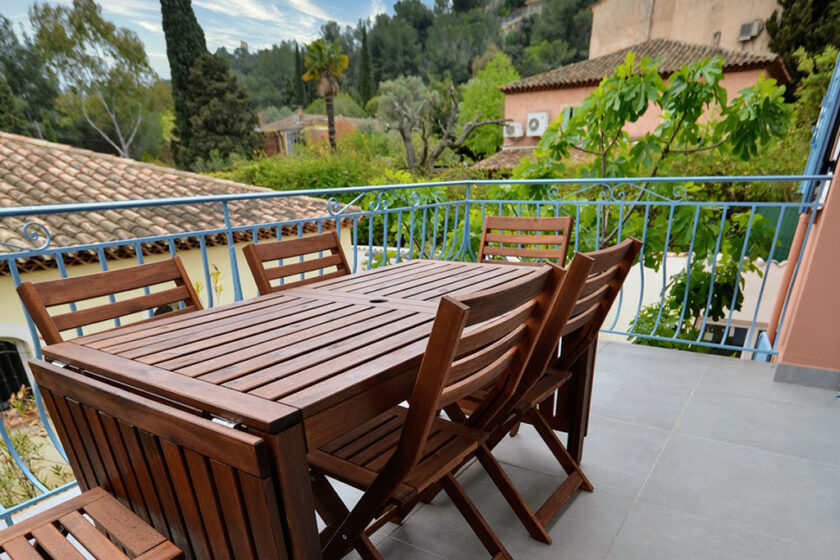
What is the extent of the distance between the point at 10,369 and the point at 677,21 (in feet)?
86.6

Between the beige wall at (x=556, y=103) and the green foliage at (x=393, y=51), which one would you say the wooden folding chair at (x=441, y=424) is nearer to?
the beige wall at (x=556, y=103)

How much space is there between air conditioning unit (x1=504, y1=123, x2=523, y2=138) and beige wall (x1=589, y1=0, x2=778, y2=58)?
7.37m

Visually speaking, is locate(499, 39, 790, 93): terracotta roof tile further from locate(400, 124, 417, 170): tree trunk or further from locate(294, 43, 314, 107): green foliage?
locate(294, 43, 314, 107): green foliage

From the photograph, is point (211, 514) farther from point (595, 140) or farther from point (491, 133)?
point (491, 133)

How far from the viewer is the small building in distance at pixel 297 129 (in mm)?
31850

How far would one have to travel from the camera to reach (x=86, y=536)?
108 cm

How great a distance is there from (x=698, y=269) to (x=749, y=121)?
4.16 feet

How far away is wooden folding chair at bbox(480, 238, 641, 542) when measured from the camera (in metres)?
1.39

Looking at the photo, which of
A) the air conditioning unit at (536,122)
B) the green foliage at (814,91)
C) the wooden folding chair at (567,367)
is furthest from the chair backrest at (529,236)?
the air conditioning unit at (536,122)

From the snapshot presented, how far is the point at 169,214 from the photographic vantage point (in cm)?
989

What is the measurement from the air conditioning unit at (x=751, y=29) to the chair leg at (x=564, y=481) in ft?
78.2

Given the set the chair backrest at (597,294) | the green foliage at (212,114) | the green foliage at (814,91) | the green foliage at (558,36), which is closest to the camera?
the chair backrest at (597,294)

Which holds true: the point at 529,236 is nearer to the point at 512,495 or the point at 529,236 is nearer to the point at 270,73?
the point at 512,495

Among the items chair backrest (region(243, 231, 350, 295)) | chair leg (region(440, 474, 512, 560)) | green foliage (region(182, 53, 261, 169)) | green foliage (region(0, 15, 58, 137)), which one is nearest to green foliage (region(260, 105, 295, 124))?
green foliage (region(182, 53, 261, 169))
